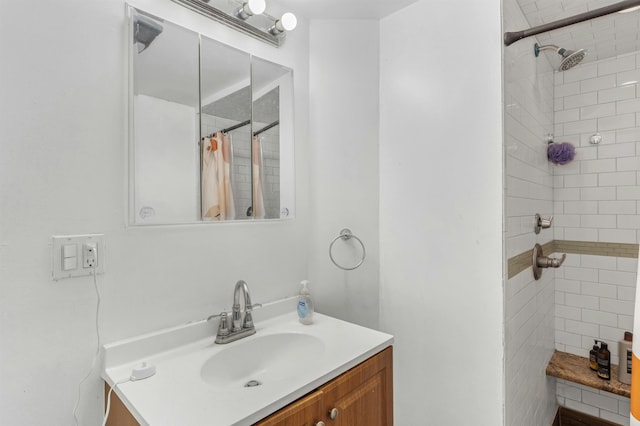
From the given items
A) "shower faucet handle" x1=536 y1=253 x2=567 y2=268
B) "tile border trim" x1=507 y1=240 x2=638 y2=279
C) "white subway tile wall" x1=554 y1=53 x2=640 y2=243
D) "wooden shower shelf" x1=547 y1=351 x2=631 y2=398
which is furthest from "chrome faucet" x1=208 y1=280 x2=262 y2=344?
"white subway tile wall" x1=554 y1=53 x2=640 y2=243

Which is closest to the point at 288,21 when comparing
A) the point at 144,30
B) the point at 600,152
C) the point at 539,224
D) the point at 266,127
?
the point at 266,127

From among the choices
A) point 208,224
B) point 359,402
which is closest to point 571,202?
point 359,402

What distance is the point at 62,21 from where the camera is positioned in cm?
94

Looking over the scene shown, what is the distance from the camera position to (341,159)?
5.49 feet

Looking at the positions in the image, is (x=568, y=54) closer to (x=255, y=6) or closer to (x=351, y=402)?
(x=255, y=6)

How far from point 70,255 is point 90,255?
49 mm

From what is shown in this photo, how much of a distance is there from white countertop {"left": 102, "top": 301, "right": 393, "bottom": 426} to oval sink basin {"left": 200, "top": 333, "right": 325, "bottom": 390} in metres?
0.02

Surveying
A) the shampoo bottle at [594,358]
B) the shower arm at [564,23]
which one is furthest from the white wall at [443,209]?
the shampoo bottle at [594,358]

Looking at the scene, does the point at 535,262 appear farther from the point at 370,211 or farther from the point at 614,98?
the point at 614,98

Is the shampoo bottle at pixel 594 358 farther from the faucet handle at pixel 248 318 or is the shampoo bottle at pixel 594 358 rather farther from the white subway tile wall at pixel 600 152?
the faucet handle at pixel 248 318

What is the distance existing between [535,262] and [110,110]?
2.13 metres

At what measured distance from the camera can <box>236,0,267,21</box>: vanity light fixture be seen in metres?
1.27

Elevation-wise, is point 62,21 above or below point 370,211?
above

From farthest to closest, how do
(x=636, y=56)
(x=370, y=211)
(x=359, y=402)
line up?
1. (x=636, y=56)
2. (x=370, y=211)
3. (x=359, y=402)
